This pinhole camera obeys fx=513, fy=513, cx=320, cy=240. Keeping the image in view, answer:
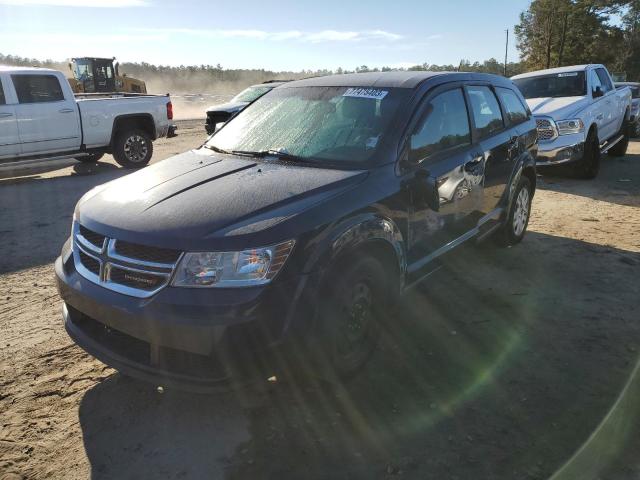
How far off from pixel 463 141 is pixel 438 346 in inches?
64.0

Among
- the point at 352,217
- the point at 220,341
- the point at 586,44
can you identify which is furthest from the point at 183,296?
the point at 586,44

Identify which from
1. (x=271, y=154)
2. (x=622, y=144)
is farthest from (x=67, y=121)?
(x=622, y=144)

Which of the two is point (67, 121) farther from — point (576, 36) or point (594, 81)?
point (576, 36)

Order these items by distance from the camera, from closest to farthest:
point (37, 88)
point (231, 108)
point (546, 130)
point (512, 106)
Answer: point (512, 106) → point (546, 130) → point (37, 88) → point (231, 108)

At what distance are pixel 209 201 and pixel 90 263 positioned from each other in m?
0.75

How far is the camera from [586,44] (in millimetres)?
45656

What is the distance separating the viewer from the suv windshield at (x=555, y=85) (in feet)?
31.6

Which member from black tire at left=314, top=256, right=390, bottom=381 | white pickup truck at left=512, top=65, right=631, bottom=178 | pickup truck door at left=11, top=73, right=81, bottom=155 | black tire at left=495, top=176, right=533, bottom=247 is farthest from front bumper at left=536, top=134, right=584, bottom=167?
pickup truck door at left=11, top=73, right=81, bottom=155

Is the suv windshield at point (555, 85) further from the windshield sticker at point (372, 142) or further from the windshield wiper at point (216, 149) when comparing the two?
the windshield wiper at point (216, 149)

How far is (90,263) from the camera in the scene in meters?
2.85

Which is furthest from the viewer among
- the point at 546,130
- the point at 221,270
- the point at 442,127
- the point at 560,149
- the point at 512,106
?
the point at 546,130

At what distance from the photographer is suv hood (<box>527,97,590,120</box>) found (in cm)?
869

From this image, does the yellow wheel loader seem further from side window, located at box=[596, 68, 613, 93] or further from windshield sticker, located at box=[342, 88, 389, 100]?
windshield sticker, located at box=[342, 88, 389, 100]

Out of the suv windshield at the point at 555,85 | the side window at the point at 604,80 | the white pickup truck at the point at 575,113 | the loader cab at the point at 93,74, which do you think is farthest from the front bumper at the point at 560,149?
the loader cab at the point at 93,74
